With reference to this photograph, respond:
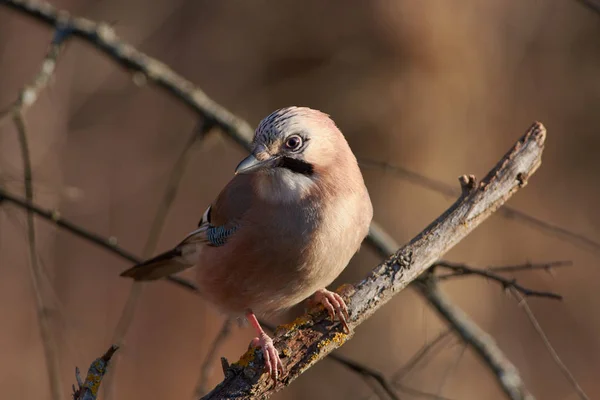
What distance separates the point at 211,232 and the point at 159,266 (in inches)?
19.7

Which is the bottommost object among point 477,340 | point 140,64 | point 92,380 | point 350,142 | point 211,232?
point 92,380

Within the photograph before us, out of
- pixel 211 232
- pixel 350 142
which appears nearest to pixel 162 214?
pixel 211 232

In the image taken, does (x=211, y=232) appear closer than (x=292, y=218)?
No

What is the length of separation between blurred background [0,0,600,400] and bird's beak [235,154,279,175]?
3.63 metres

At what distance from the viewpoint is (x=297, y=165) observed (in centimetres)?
379

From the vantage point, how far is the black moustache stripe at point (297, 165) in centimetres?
375

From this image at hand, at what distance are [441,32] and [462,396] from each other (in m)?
3.78

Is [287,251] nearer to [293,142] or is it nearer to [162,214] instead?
[293,142]

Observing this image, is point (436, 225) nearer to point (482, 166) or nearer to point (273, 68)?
point (482, 166)

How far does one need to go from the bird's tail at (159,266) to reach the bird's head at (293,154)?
1.00 metres

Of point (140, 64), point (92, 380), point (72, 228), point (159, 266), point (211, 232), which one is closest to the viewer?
point (92, 380)

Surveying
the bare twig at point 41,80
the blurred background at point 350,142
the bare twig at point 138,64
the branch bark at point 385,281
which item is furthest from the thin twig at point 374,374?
the blurred background at point 350,142

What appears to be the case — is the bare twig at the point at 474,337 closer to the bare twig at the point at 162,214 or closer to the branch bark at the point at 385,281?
the branch bark at the point at 385,281

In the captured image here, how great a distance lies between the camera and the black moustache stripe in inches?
148
